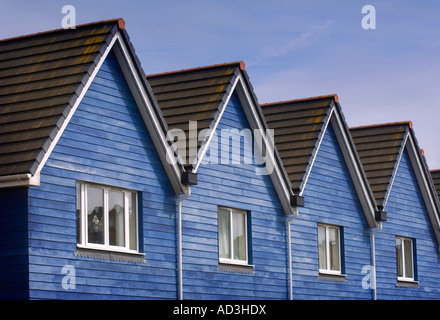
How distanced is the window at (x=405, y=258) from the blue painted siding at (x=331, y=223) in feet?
8.36

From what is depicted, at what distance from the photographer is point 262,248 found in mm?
25172

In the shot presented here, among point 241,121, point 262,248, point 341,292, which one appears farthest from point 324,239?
point 241,121

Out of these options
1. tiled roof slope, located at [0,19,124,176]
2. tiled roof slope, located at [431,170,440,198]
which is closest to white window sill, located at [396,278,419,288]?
tiled roof slope, located at [431,170,440,198]

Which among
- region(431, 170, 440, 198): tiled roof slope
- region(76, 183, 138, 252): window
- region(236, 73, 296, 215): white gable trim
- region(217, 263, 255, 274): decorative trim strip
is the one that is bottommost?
region(217, 263, 255, 274): decorative trim strip

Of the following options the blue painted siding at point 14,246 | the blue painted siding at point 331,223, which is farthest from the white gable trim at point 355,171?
the blue painted siding at point 14,246

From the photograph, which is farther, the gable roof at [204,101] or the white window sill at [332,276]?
the white window sill at [332,276]

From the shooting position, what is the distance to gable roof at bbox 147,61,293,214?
76.3 ft

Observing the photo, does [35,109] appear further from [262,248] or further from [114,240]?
[262,248]

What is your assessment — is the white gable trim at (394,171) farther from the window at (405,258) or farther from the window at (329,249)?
the window at (329,249)

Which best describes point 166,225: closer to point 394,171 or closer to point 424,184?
point 394,171

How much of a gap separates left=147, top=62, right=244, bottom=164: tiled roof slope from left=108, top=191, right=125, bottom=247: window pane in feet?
7.85

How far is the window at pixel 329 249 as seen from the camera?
28.1 meters

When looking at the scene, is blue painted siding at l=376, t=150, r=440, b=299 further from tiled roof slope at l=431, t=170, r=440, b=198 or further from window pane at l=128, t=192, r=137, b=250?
window pane at l=128, t=192, r=137, b=250
